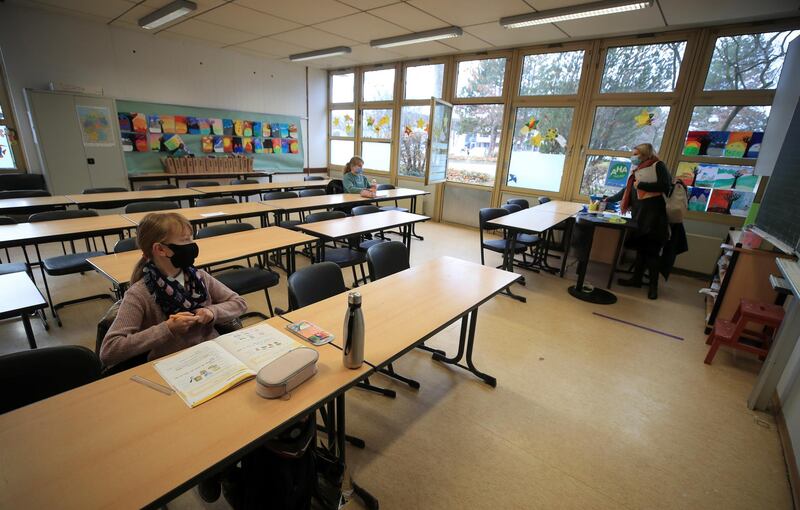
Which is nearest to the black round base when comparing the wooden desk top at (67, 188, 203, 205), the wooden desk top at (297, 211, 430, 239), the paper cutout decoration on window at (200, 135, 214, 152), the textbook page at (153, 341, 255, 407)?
A: the wooden desk top at (297, 211, 430, 239)

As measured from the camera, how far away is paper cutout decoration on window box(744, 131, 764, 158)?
169 inches

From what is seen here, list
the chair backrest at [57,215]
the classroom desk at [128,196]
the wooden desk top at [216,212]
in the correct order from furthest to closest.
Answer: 1. the classroom desk at [128,196]
2. the wooden desk top at [216,212]
3. the chair backrest at [57,215]

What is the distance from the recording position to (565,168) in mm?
5762

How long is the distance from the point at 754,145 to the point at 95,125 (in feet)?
30.3

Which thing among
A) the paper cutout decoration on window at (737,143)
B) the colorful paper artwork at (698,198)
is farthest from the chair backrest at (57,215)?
the paper cutout decoration on window at (737,143)

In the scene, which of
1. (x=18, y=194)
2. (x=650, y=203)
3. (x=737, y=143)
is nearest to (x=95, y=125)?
(x=18, y=194)

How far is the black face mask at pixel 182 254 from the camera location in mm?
1530

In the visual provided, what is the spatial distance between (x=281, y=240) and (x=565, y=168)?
4745 mm

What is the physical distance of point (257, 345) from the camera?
1.39m

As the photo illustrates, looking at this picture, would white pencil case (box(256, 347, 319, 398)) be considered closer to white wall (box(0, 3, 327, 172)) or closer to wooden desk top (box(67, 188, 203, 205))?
wooden desk top (box(67, 188, 203, 205))

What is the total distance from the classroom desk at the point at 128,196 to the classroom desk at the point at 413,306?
389cm

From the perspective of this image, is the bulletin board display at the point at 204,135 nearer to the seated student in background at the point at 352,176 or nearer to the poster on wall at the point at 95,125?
the poster on wall at the point at 95,125

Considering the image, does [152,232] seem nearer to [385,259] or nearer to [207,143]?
[385,259]

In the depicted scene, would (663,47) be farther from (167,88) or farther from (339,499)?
(167,88)
